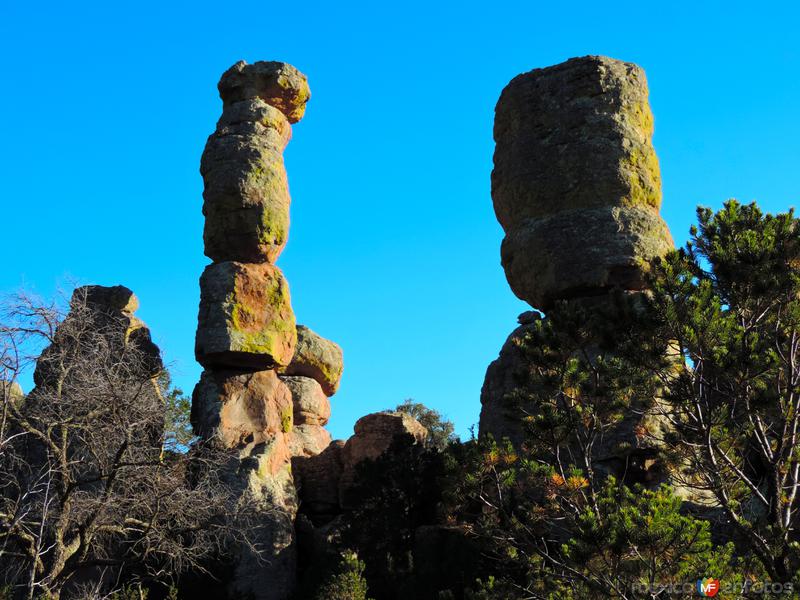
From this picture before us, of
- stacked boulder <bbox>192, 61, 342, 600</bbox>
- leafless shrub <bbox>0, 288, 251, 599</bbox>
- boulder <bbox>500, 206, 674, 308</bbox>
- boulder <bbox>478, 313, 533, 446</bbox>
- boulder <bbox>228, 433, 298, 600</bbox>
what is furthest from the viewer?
stacked boulder <bbox>192, 61, 342, 600</bbox>

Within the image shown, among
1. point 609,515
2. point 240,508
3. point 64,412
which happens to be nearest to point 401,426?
point 240,508

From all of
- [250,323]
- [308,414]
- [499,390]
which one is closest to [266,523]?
[250,323]

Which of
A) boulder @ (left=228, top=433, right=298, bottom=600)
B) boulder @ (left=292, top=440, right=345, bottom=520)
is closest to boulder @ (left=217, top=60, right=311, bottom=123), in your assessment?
boulder @ (left=228, top=433, right=298, bottom=600)

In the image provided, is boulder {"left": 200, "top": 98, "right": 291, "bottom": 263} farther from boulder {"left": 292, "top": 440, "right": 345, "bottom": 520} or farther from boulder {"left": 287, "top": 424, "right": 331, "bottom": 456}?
boulder {"left": 287, "top": 424, "right": 331, "bottom": 456}

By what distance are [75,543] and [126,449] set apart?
5.90 feet

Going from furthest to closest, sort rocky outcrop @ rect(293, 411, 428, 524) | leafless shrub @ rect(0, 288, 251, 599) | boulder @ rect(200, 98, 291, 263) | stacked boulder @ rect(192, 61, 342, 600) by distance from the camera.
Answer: boulder @ rect(200, 98, 291, 263) → rocky outcrop @ rect(293, 411, 428, 524) → stacked boulder @ rect(192, 61, 342, 600) → leafless shrub @ rect(0, 288, 251, 599)

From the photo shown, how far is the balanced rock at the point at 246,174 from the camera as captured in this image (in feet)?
74.9

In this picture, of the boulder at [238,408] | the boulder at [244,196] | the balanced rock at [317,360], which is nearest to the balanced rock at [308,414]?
the balanced rock at [317,360]

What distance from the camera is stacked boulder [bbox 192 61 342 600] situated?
1986 centimetres

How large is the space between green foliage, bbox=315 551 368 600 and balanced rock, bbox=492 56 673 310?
6608 mm

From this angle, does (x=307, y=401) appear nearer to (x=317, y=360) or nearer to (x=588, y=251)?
(x=317, y=360)

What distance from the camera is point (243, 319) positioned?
21828 millimetres

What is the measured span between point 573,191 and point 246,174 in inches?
347

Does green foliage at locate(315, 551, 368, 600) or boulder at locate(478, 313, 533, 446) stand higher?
boulder at locate(478, 313, 533, 446)
